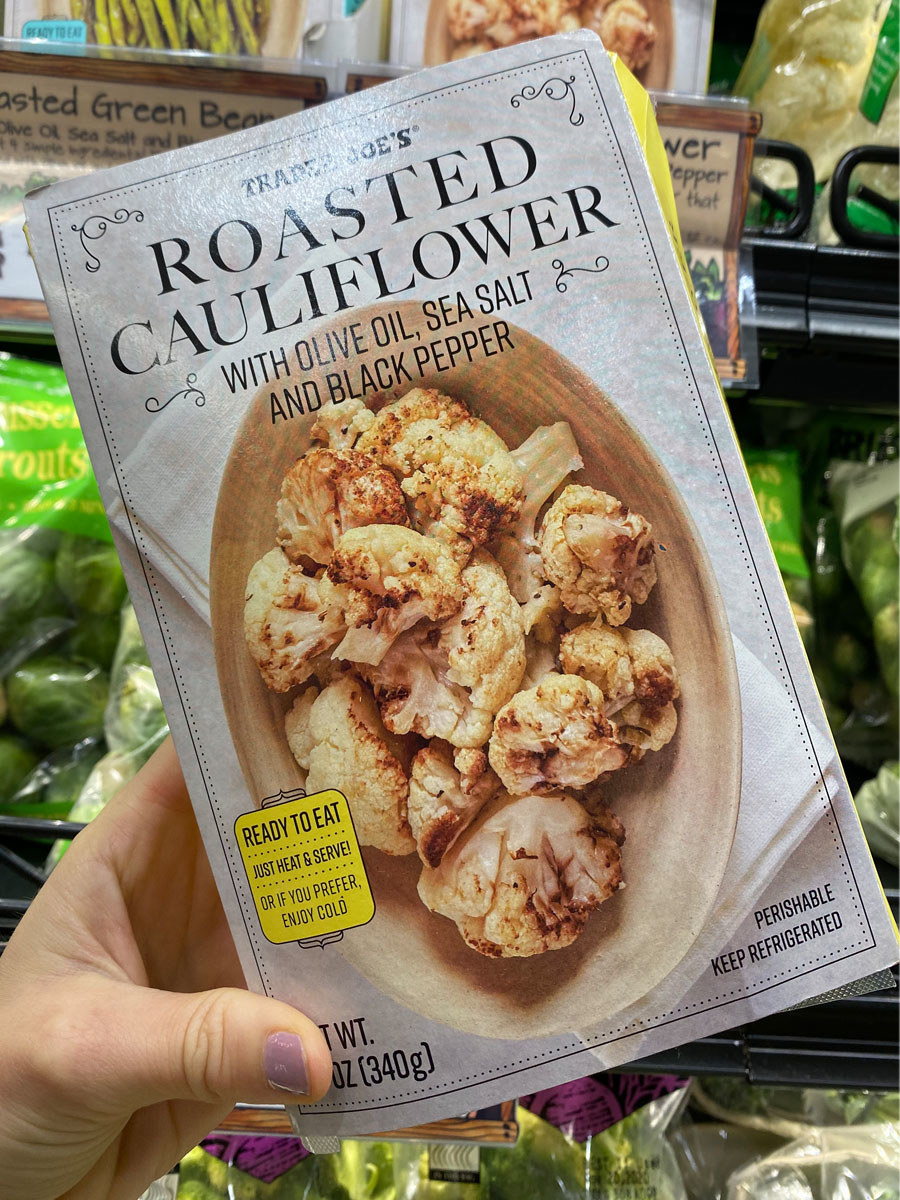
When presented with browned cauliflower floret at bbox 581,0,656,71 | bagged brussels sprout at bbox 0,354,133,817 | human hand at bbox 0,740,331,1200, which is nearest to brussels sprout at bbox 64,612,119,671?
bagged brussels sprout at bbox 0,354,133,817

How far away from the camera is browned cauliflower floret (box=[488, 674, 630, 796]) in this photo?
646 millimetres

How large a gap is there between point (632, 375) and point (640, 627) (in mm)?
184

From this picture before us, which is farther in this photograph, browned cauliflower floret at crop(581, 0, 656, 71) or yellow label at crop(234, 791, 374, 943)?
browned cauliflower floret at crop(581, 0, 656, 71)

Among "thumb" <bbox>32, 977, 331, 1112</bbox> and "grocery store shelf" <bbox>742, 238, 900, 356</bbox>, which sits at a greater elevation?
"grocery store shelf" <bbox>742, 238, 900, 356</bbox>

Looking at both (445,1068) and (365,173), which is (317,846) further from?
(365,173)

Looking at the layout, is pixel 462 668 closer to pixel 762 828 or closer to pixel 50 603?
pixel 762 828

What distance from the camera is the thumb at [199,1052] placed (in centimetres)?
62

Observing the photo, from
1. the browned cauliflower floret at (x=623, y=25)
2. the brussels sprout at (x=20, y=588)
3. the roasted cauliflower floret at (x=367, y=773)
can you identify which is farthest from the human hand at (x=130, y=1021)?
the browned cauliflower floret at (x=623, y=25)

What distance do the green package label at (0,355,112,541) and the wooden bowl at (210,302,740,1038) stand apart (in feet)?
2.11

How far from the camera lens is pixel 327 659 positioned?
0.68m

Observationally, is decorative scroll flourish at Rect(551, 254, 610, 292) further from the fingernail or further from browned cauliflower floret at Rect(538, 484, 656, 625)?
the fingernail

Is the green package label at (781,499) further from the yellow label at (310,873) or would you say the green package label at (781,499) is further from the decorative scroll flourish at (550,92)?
the yellow label at (310,873)

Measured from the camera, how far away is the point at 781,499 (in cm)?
126

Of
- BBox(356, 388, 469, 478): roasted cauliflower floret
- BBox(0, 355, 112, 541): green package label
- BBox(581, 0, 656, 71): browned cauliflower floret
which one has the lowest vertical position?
BBox(356, 388, 469, 478): roasted cauliflower floret
